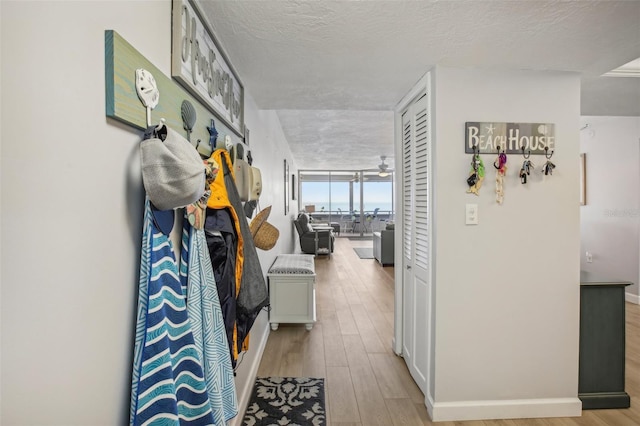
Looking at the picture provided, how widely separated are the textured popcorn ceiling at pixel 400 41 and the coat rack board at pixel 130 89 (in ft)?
1.74

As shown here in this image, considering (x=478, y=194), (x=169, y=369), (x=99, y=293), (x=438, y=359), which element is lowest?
(x=438, y=359)

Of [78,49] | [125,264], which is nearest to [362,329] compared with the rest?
[125,264]

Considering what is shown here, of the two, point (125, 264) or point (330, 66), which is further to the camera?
point (330, 66)

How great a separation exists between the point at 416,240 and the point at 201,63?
1.74 meters

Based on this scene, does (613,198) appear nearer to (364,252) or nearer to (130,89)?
(364,252)

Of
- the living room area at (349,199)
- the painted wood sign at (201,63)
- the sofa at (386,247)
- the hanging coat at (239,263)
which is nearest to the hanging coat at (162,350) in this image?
the hanging coat at (239,263)

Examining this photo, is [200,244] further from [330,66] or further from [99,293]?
[330,66]

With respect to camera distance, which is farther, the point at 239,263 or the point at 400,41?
the point at 400,41

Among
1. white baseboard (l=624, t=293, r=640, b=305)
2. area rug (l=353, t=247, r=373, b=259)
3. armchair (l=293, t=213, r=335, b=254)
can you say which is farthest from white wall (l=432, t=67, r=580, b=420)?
armchair (l=293, t=213, r=335, b=254)

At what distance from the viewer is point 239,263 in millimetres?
1322

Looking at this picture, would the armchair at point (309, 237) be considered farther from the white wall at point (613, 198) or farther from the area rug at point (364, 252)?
the white wall at point (613, 198)

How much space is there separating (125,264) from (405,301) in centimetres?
223

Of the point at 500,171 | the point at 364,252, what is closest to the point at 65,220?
the point at 500,171

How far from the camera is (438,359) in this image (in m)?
2.00
